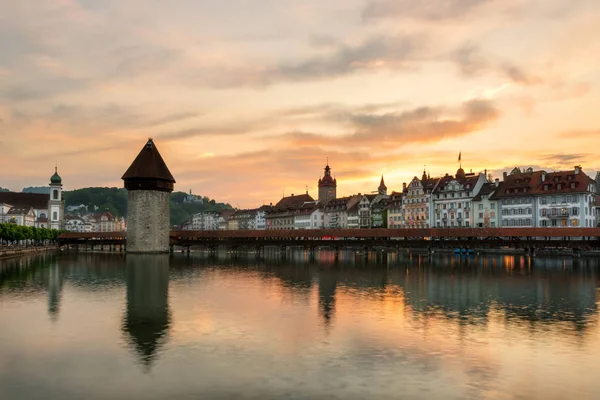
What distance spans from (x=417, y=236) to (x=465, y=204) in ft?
66.2

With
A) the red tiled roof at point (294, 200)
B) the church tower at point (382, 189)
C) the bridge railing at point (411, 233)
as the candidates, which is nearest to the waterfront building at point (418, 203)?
the church tower at point (382, 189)

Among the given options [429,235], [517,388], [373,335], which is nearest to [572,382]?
[517,388]

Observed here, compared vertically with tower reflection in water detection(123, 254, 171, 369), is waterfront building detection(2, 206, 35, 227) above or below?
above

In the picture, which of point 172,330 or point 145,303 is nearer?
point 172,330

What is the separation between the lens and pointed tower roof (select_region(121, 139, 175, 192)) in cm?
6419

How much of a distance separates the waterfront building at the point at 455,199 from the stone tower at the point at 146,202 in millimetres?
41345

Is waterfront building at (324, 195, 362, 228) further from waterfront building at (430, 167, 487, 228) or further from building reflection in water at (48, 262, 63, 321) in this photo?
building reflection in water at (48, 262, 63, 321)

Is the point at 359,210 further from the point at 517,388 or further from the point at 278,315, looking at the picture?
the point at 517,388

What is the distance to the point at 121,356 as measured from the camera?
568 inches

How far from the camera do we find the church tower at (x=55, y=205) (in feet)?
368

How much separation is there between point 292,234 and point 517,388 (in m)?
57.4

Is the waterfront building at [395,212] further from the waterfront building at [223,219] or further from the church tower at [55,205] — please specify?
the waterfront building at [223,219]

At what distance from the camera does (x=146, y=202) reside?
6456 cm

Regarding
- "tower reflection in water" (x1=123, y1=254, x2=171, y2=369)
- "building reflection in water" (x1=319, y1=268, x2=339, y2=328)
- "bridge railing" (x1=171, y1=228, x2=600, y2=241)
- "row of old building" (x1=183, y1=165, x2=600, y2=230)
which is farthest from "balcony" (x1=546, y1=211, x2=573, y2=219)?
"tower reflection in water" (x1=123, y1=254, x2=171, y2=369)
